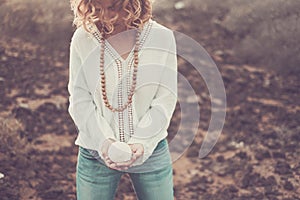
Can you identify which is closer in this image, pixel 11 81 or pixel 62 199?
pixel 62 199

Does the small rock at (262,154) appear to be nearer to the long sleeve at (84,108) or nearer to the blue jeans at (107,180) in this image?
the blue jeans at (107,180)

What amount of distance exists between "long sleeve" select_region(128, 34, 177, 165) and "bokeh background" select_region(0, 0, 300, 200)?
2.59m

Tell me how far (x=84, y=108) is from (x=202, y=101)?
4294 millimetres

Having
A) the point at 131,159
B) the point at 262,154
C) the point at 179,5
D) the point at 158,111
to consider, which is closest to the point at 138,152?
the point at 131,159

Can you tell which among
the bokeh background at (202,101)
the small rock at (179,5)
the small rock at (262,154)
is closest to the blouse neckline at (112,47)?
the bokeh background at (202,101)

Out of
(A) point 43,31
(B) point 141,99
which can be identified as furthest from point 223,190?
(A) point 43,31

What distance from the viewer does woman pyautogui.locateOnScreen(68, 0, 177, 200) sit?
225cm

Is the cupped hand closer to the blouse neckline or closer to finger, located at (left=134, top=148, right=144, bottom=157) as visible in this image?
finger, located at (left=134, top=148, right=144, bottom=157)

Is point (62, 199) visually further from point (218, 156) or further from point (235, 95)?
point (235, 95)

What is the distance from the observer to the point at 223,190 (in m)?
4.98

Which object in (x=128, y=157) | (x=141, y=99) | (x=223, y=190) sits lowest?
(x=223, y=190)

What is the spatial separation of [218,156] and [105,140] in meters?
3.29

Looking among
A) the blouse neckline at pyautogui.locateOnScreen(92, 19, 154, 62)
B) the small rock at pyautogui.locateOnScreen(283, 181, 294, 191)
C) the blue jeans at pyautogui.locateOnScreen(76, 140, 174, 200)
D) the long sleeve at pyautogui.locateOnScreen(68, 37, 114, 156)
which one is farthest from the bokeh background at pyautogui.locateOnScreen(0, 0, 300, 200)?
the blouse neckline at pyautogui.locateOnScreen(92, 19, 154, 62)

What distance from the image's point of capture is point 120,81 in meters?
2.29
